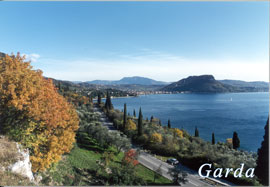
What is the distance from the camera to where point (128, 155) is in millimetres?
15992

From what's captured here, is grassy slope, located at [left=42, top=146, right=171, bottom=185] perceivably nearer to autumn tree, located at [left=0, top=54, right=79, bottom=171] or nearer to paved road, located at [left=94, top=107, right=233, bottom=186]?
autumn tree, located at [left=0, top=54, right=79, bottom=171]

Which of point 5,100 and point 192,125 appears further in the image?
point 192,125

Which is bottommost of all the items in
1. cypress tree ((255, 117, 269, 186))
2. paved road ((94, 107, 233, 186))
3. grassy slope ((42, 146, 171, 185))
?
paved road ((94, 107, 233, 186))

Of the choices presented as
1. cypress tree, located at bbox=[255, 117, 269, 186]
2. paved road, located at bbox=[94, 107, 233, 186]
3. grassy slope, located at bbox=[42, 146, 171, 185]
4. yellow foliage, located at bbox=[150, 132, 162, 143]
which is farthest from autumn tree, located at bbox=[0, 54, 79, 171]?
yellow foliage, located at bbox=[150, 132, 162, 143]

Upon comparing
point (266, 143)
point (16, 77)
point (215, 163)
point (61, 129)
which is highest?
point (16, 77)

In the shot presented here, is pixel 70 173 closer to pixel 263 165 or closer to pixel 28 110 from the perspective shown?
pixel 28 110

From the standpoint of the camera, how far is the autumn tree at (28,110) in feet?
23.5

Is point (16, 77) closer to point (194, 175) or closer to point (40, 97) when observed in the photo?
point (40, 97)

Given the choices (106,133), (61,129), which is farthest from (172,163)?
(61,129)

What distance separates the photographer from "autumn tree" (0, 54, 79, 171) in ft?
23.5

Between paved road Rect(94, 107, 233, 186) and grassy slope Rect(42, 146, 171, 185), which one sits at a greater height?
grassy slope Rect(42, 146, 171, 185)

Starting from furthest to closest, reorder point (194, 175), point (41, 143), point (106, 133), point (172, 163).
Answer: point (106, 133) → point (172, 163) → point (194, 175) → point (41, 143)

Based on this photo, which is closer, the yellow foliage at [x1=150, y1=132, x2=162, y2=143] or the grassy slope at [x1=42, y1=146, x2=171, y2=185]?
the grassy slope at [x1=42, y1=146, x2=171, y2=185]

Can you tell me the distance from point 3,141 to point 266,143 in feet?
46.7
